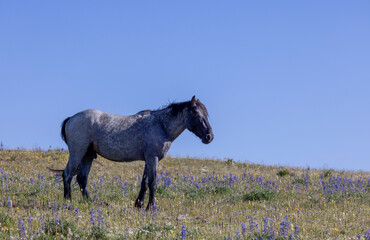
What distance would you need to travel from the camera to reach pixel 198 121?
1141 cm

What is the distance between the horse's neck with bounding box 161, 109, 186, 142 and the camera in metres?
11.6

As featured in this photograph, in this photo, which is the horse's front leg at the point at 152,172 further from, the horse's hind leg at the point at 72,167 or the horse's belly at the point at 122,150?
the horse's hind leg at the point at 72,167

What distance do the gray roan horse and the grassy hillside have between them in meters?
1.07

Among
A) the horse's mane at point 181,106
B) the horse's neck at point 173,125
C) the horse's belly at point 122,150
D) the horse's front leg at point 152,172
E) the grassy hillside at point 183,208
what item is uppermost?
the horse's mane at point 181,106

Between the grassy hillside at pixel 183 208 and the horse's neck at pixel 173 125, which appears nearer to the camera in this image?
the grassy hillside at pixel 183 208

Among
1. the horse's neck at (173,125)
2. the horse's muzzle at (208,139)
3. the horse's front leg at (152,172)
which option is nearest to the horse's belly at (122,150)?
the horse's front leg at (152,172)

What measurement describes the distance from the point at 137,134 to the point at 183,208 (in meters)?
2.40

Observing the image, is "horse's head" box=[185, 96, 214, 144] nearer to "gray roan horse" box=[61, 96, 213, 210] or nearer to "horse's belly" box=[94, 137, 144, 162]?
"gray roan horse" box=[61, 96, 213, 210]

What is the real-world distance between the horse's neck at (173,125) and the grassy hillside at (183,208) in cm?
204

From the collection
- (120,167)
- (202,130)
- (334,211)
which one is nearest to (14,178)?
(120,167)

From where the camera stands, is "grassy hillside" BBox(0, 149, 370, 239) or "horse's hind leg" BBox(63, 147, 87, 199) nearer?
"grassy hillside" BBox(0, 149, 370, 239)

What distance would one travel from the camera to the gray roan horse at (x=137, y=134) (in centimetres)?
1136

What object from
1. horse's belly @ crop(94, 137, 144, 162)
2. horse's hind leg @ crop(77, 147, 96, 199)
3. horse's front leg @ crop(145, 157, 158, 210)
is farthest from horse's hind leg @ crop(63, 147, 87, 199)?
horse's front leg @ crop(145, 157, 158, 210)

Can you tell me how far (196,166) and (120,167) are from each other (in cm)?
380
